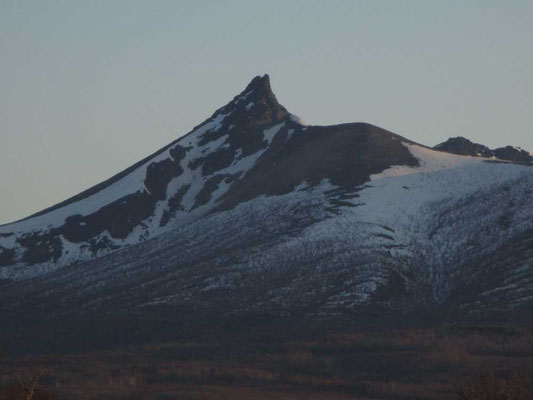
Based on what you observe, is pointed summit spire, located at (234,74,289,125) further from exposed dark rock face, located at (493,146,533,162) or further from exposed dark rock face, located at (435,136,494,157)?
exposed dark rock face, located at (493,146,533,162)

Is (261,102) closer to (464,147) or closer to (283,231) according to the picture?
(464,147)

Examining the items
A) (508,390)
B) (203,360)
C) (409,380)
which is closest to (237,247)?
(203,360)

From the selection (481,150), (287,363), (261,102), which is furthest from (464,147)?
(287,363)

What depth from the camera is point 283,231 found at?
399 ft

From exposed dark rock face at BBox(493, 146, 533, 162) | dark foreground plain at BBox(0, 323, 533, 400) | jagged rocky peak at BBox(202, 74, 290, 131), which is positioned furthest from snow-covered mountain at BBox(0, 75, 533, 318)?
dark foreground plain at BBox(0, 323, 533, 400)

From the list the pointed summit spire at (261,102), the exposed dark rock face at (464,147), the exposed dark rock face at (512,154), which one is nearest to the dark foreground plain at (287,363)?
the pointed summit spire at (261,102)

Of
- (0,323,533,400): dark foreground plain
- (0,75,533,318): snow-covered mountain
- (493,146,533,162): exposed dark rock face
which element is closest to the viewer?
(0,323,533,400): dark foreground plain

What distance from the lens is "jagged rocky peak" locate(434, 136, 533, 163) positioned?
6747 inches

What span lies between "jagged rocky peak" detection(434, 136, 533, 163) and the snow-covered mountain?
847 millimetres

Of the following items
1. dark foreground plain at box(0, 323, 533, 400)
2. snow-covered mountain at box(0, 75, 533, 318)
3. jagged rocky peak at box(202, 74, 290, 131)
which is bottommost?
dark foreground plain at box(0, 323, 533, 400)

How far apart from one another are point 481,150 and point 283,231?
59.7 metres

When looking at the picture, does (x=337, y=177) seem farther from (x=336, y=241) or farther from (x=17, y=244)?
(x=17, y=244)

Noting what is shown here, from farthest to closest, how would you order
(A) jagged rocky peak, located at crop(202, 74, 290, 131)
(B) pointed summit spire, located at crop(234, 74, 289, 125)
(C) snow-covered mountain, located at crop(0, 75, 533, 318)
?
(B) pointed summit spire, located at crop(234, 74, 289, 125), (A) jagged rocky peak, located at crop(202, 74, 290, 131), (C) snow-covered mountain, located at crop(0, 75, 533, 318)

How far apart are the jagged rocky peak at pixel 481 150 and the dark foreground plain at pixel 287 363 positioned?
3092 inches
